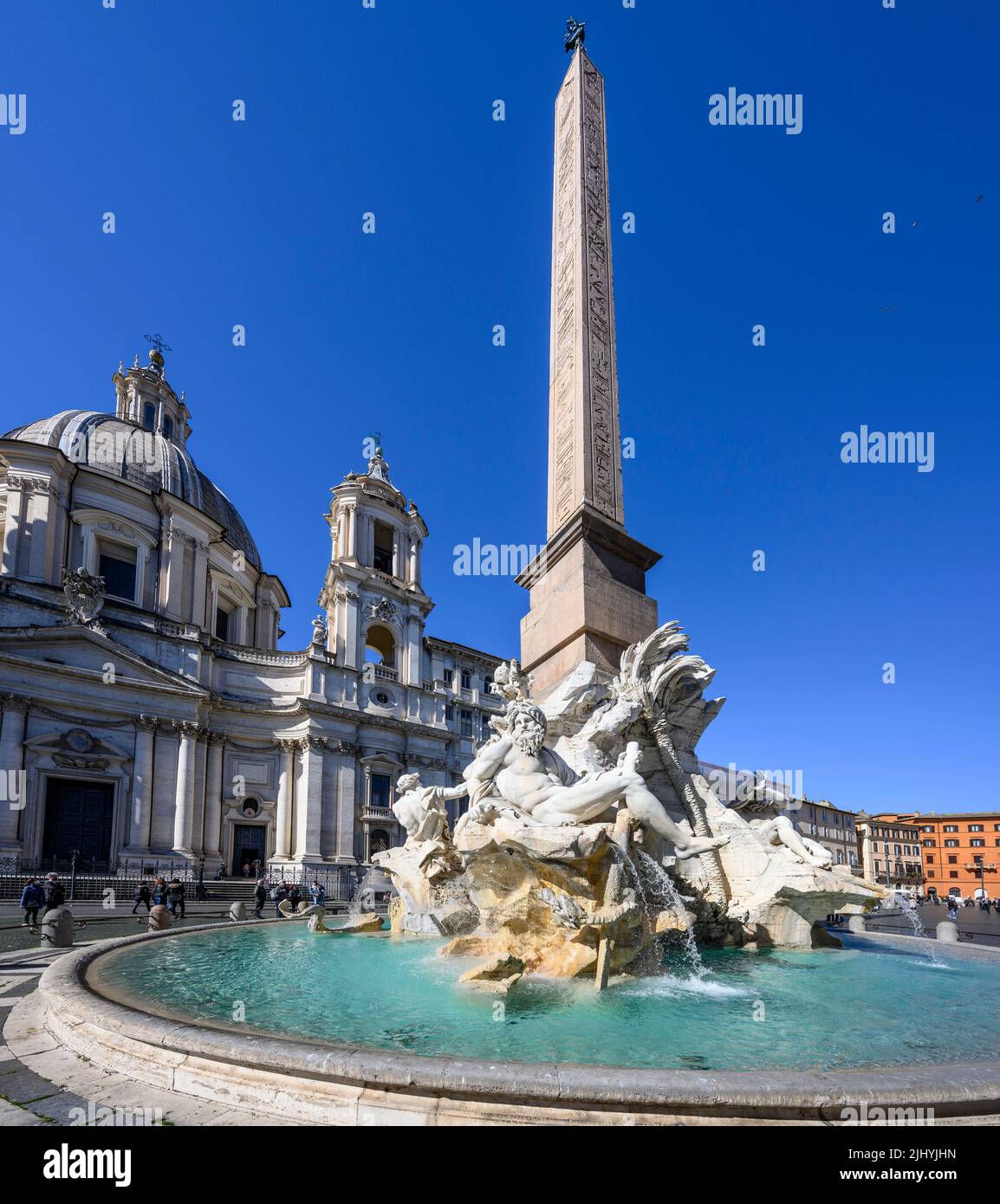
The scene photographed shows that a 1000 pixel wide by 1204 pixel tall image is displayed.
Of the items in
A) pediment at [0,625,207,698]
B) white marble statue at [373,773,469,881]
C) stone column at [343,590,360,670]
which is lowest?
white marble statue at [373,773,469,881]

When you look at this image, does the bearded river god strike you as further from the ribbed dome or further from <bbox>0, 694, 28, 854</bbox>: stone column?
the ribbed dome

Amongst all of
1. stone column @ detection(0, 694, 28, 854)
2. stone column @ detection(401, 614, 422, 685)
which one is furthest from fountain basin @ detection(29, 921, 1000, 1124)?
stone column @ detection(401, 614, 422, 685)

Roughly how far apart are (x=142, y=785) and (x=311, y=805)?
7.41 meters

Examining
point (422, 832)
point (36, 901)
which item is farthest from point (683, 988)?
point (36, 901)

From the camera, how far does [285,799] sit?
→ 33156 mm

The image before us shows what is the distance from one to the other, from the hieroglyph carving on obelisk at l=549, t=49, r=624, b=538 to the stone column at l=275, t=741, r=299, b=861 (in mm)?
26665

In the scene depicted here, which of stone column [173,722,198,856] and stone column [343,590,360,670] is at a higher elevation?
stone column [343,590,360,670]

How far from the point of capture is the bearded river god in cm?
601

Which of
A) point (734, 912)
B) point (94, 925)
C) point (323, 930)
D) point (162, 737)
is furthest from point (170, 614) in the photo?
point (734, 912)

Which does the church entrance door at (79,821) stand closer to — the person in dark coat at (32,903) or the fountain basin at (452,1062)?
the person in dark coat at (32,903)

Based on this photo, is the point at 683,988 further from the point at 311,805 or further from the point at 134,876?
the point at 311,805

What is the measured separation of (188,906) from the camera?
65.9 feet

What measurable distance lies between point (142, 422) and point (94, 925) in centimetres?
3314

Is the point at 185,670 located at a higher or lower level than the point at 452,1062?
higher
